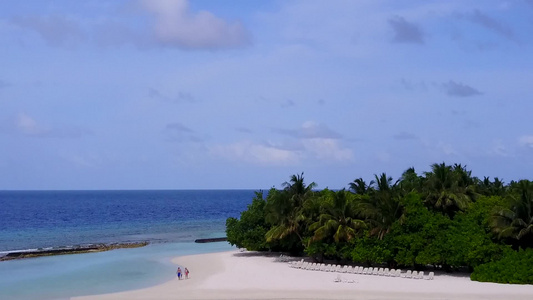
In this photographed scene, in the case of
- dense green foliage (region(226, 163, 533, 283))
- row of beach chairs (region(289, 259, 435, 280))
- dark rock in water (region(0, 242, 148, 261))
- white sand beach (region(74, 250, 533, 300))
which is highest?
dense green foliage (region(226, 163, 533, 283))

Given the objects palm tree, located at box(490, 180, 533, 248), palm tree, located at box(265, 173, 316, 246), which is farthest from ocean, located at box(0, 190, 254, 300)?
palm tree, located at box(490, 180, 533, 248)

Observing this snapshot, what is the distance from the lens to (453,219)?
45719 millimetres

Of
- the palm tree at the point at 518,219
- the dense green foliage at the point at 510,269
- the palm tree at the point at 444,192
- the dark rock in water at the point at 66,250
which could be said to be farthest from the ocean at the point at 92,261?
the palm tree at the point at 518,219

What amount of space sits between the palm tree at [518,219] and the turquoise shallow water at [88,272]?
23.9 metres

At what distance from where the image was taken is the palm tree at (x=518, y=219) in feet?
131

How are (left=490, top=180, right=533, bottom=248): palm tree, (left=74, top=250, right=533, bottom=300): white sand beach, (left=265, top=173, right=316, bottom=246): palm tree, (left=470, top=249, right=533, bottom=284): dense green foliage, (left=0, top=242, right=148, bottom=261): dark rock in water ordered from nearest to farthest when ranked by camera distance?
(left=74, top=250, right=533, bottom=300): white sand beach < (left=470, top=249, right=533, bottom=284): dense green foliage < (left=490, top=180, right=533, bottom=248): palm tree < (left=265, top=173, right=316, bottom=246): palm tree < (left=0, top=242, right=148, bottom=261): dark rock in water

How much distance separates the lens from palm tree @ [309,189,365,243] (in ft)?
154

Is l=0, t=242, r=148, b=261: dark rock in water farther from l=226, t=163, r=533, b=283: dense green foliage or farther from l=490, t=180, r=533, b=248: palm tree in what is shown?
l=490, t=180, r=533, b=248: palm tree

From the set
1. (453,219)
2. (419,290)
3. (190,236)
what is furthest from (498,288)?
(190,236)

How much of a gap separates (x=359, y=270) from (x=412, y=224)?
200 inches

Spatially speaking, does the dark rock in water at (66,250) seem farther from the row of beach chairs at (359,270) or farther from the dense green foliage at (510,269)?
the dense green foliage at (510,269)

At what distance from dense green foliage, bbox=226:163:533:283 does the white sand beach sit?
2157mm

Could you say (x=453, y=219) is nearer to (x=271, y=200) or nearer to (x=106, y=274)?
(x=271, y=200)

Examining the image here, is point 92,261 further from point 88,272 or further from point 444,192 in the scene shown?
point 444,192
